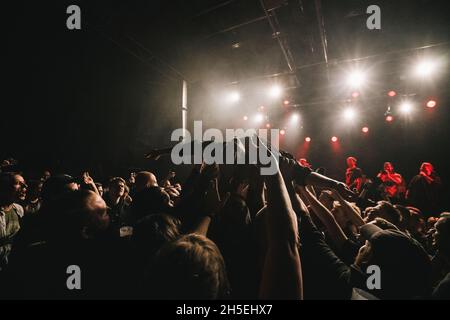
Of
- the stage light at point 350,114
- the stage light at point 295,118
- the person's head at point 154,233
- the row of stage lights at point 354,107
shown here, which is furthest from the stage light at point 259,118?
the person's head at point 154,233

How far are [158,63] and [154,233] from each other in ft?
18.7

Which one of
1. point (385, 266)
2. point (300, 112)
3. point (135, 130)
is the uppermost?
point (300, 112)

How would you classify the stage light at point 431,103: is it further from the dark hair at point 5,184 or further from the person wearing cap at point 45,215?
the dark hair at point 5,184

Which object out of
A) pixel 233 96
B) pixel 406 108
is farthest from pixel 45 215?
pixel 406 108

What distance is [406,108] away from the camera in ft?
25.1

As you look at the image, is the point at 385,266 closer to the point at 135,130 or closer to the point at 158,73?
the point at 135,130

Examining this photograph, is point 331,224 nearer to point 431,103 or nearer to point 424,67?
point 424,67

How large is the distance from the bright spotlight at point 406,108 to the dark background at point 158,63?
23 centimetres

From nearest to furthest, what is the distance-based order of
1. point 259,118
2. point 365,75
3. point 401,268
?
point 401,268, point 365,75, point 259,118

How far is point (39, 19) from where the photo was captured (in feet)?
12.5

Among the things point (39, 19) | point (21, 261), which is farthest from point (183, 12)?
point (21, 261)

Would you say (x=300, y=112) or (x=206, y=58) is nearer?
(x=206, y=58)

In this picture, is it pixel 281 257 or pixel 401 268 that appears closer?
pixel 281 257
